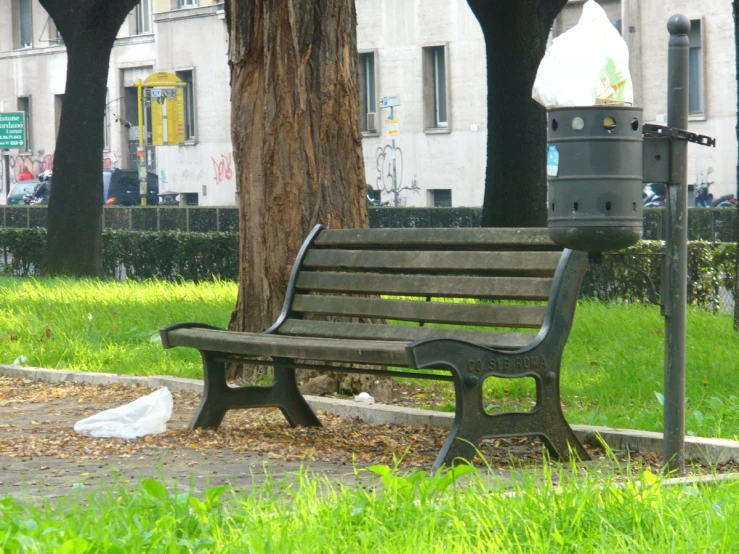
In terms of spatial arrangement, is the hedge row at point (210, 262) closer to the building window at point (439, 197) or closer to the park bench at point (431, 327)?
the park bench at point (431, 327)

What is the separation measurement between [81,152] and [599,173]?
13.1 meters

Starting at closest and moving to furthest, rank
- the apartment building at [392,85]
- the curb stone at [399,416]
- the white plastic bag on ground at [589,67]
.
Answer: the white plastic bag on ground at [589,67]
the curb stone at [399,416]
the apartment building at [392,85]

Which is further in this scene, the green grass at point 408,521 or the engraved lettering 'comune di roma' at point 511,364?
the engraved lettering 'comune di roma' at point 511,364

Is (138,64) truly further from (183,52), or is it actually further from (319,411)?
(319,411)

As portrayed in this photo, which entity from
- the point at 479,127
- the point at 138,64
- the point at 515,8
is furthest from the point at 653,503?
the point at 138,64

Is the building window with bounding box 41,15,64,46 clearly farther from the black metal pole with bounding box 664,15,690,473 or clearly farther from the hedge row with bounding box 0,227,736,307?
the black metal pole with bounding box 664,15,690,473

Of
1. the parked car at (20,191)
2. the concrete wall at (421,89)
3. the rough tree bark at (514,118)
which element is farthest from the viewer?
the parked car at (20,191)

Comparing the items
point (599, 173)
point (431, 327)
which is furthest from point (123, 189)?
point (599, 173)

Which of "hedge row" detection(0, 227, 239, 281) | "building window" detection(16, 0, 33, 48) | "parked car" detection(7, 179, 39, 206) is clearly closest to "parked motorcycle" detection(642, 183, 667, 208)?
"hedge row" detection(0, 227, 239, 281)

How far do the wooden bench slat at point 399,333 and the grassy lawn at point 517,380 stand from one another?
0.83 metres

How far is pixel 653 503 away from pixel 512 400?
10.7 feet

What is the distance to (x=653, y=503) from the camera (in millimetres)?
3701

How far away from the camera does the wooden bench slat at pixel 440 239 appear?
5629 millimetres

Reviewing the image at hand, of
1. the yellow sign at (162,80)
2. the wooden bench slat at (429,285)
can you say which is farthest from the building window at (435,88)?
the wooden bench slat at (429,285)
